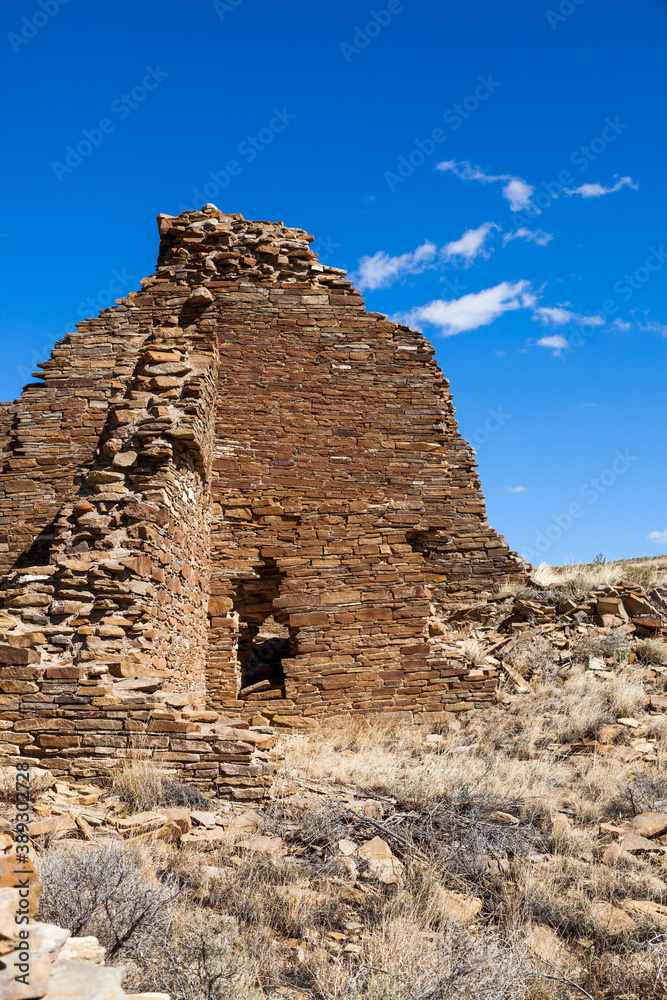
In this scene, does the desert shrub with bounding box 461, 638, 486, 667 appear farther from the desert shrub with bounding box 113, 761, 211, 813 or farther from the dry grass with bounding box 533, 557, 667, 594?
the desert shrub with bounding box 113, 761, 211, 813

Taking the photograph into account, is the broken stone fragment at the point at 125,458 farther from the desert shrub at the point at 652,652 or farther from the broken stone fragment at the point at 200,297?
the desert shrub at the point at 652,652

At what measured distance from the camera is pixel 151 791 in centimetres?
502

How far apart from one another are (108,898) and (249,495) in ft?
22.6

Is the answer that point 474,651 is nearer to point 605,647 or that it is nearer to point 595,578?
point 605,647

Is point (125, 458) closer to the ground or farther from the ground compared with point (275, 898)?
farther from the ground

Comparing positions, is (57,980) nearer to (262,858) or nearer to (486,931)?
(262,858)

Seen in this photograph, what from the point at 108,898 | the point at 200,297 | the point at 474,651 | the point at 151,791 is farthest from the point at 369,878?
the point at 200,297

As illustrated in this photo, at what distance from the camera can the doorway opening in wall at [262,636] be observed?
9398 mm

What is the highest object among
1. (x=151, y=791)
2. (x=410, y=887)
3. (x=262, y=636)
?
(x=262, y=636)

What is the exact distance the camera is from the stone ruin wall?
703 cm

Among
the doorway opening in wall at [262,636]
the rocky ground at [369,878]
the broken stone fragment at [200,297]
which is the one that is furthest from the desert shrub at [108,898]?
the broken stone fragment at [200,297]

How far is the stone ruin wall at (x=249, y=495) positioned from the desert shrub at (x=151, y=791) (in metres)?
1.26

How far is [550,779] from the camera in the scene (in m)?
6.25

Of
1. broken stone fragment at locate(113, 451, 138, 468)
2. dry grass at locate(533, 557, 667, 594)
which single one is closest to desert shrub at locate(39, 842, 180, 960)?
broken stone fragment at locate(113, 451, 138, 468)
